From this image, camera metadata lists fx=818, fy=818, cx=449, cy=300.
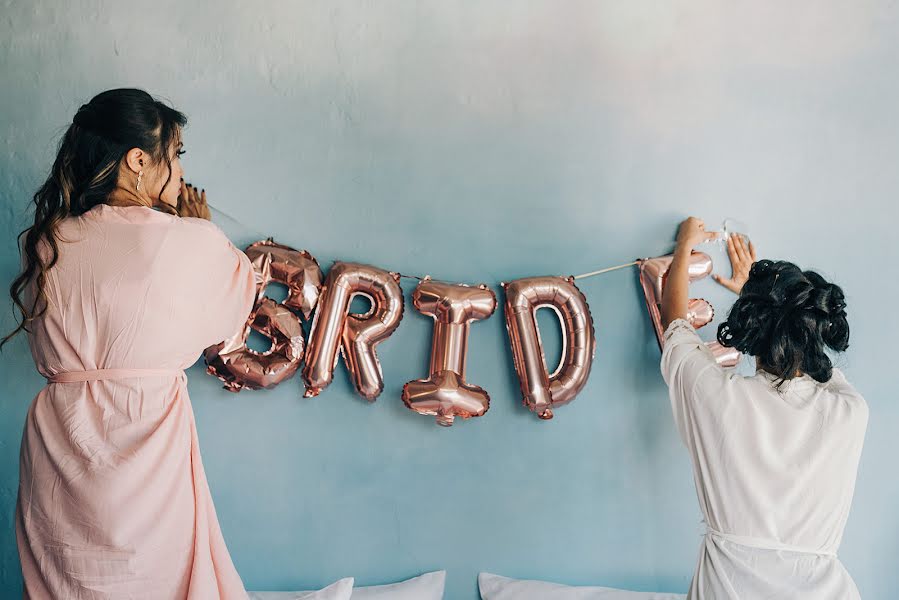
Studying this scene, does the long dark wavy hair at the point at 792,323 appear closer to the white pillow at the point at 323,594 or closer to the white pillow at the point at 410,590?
the white pillow at the point at 410,590

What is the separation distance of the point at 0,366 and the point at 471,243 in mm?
1124

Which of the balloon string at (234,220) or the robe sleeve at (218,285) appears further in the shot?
the balloon string at (234,220)

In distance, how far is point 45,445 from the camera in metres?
1.45

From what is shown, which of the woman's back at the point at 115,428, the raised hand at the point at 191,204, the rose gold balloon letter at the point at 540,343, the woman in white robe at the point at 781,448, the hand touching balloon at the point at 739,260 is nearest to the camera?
the woman's back at the point at 115,428

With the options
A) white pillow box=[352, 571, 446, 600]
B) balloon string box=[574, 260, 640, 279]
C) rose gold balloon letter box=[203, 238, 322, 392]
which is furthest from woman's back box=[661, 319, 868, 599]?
rose gold balloon letter box=[203, 238, 322, 392]

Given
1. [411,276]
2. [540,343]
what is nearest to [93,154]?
[411,276]

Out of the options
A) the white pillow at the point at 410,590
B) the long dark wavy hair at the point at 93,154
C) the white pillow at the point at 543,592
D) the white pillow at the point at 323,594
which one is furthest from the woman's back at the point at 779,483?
the long dark wavy hair at the point at 93,154

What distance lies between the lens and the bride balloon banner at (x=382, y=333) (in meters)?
1.82

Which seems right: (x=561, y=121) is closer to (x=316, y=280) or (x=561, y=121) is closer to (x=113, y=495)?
(x=316, y=280)

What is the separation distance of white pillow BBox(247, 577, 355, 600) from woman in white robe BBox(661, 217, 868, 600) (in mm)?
768

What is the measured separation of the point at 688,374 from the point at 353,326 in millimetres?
732

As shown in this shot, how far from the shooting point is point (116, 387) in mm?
1449

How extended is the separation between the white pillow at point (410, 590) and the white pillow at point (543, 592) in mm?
110

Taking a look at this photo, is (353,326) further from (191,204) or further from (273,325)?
(191,204)
